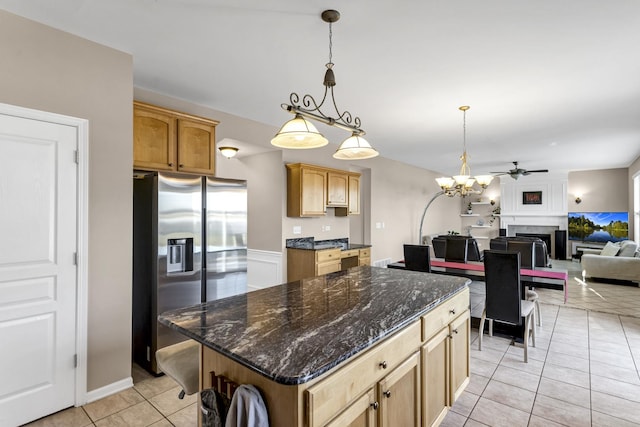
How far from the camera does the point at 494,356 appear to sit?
3193 millimetres

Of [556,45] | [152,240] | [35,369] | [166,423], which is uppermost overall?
[556,45]

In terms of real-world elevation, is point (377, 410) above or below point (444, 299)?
below

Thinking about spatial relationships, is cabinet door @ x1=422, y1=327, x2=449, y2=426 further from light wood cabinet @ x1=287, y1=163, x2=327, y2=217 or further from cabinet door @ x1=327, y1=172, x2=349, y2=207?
cabinet door @ x1=327, y1=172, x2=349, y2=207

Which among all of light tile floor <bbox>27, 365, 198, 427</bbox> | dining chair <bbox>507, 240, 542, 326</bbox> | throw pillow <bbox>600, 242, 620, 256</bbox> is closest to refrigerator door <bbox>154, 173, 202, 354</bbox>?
light tile floor <bbox>27, 365, 198, 427</bbox>

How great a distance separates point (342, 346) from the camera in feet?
4.04

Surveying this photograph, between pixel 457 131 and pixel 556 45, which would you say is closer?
pixel 556 45

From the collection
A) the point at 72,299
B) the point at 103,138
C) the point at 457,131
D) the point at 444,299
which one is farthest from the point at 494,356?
the point at 103,138

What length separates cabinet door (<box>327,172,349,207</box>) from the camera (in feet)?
16.9

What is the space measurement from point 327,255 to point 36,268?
319 cm

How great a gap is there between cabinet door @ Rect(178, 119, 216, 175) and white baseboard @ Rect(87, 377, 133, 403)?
6.22 feet

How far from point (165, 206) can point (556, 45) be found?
11.1 feet

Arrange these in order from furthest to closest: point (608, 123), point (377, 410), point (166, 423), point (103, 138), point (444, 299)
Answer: point (608, 123), point (103, 138), point (166, 423), point (444, 299), point (377, 410)

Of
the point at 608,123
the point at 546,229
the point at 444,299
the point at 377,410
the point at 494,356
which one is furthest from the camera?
the point at 546,229

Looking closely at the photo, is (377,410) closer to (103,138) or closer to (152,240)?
(152,240)
